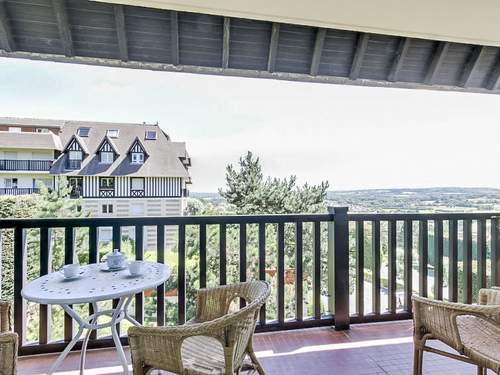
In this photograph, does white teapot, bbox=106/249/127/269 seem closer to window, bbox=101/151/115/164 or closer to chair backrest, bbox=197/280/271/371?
chair backrest, bbox=197/280/271/371

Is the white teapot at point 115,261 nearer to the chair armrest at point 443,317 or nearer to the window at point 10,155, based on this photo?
the chair armrest at point 443,317

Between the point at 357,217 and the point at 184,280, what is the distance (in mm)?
1567

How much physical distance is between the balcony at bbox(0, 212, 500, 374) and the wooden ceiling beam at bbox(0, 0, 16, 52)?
4.26 ft

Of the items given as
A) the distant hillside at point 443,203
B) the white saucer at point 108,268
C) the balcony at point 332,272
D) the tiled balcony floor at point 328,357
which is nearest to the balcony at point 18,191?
the balcony at point 332,272

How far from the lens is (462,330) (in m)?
1.66

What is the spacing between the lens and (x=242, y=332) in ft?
4.56

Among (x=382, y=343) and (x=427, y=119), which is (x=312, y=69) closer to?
(x=382, y=343)

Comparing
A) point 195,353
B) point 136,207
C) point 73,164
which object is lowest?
point 195,353

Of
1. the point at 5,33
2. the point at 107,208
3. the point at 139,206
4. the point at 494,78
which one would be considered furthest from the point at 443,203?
the point at 107,208

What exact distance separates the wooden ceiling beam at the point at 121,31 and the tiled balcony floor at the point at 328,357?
7.53ft

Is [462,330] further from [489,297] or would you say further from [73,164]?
[73,164]

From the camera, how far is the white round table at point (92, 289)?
4.82 feet

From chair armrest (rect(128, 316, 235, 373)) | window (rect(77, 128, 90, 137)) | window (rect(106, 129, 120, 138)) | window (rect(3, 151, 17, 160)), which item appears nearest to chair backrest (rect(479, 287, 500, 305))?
chair armrest (rect(128, 316, 235, 373))

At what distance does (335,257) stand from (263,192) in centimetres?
1053
